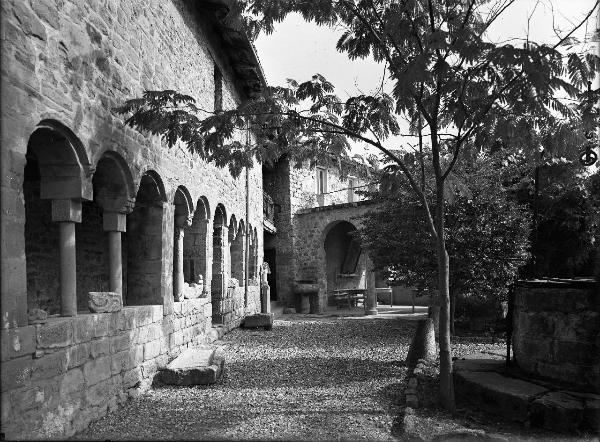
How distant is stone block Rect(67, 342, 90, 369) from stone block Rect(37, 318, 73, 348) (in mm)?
89

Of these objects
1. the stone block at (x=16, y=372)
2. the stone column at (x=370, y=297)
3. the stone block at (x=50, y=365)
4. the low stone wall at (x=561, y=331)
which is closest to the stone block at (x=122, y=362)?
the stone block at (x=50, y=365)

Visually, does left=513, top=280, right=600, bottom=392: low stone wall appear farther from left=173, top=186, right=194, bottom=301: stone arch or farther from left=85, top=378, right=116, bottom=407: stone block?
left=173, top=186, right=194, bottom=301: stone arch

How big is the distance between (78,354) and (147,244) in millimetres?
2516

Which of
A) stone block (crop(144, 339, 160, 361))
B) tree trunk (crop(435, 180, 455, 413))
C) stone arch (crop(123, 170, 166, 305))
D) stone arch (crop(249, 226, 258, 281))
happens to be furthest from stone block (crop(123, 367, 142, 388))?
stone arch (crop(249, 226, 258, 281))

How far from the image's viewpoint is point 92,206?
24.1 feet

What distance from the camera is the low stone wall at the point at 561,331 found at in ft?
15.8

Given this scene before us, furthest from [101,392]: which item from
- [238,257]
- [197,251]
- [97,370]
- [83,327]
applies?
[238,257]

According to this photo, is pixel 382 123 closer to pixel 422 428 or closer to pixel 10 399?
pixel 422 428

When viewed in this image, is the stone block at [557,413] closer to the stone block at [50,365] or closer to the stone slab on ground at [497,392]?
the stone slab on ground at [497,392]

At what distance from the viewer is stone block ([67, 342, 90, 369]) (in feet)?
13.7

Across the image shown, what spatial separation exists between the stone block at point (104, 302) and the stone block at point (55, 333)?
0.58 metres

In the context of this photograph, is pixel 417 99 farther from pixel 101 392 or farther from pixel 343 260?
pixel 343 260

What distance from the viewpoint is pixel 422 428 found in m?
4.23

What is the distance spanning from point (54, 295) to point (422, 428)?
486 centimetres
